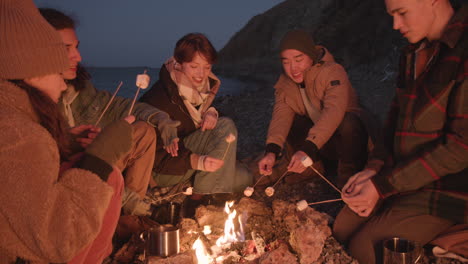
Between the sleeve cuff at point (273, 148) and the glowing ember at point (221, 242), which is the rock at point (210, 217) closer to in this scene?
the glowing ember at point (221, 242)

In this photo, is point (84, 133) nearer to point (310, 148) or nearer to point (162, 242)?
point (162, 242)

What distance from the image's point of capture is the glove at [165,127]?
12.1ft

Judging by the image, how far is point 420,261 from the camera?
2.84 m

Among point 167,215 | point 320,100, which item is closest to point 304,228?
point 167,215

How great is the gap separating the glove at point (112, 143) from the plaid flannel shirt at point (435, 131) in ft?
5.95

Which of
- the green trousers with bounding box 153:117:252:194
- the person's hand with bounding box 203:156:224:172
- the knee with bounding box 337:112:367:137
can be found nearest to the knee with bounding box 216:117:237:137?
the green trousers with bounding box 153:117:252:194

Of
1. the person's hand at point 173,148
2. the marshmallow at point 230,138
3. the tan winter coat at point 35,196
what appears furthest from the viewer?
the marshmallow at point 230,138

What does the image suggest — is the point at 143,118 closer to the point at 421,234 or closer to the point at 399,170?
the point at 399,170

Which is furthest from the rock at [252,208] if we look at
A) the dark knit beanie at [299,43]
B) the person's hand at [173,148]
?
the dark knit beanie at [299,43]

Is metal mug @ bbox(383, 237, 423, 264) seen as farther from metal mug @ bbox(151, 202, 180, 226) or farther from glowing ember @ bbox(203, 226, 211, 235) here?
metal mug @ bbox(151, 202, 180, 226)

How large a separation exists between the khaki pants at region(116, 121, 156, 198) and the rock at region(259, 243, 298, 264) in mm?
1427

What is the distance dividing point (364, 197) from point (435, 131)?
0.68 metres

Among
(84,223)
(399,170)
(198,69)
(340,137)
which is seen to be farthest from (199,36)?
(84,223)

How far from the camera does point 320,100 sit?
165 inches
